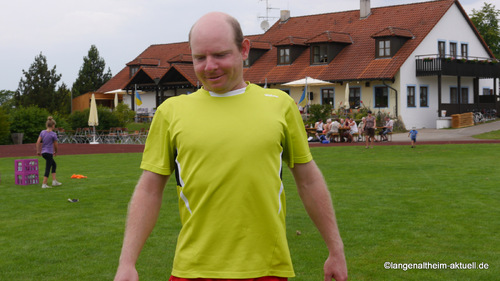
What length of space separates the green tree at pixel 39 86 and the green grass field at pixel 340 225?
136ft

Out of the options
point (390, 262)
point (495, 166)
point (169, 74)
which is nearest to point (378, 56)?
point (169, 74)

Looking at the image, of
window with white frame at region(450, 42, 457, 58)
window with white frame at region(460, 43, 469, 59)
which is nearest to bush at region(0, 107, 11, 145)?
window with white frame at region(450, 42, 457, 58)

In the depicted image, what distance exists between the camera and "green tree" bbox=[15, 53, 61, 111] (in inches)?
2351

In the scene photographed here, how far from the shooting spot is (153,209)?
320 cm

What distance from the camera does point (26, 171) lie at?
17.6 meters

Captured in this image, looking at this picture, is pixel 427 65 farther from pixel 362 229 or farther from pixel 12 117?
pixel 362 229

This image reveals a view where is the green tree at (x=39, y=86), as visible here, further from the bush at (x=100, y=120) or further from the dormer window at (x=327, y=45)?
the dormer window at (x=327, y=45)

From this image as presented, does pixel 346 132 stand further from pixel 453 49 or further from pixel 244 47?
pixel 244 47

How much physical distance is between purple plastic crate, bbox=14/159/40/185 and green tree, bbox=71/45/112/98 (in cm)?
6628

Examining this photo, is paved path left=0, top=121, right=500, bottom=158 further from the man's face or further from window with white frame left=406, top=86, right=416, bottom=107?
the man's face

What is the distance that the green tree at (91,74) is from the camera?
273 ft

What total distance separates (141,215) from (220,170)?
427 mm

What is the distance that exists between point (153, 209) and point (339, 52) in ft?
165

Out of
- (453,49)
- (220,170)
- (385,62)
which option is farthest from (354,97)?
(220,170)
